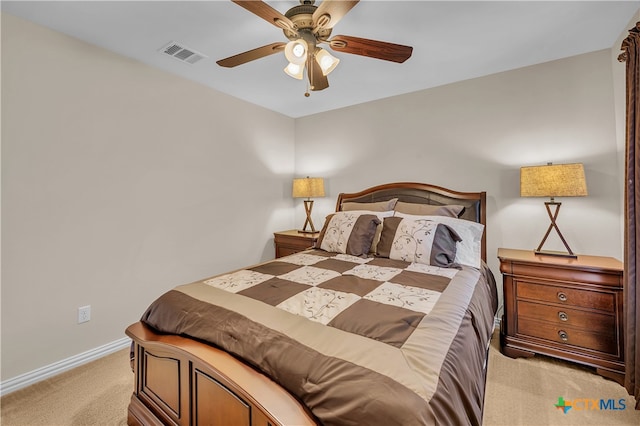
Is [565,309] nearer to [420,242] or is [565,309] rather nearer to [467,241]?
[467,241]

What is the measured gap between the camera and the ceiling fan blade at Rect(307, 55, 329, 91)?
5.91 ft

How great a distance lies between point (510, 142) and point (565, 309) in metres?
1.49

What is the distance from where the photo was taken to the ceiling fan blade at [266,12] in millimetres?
1306

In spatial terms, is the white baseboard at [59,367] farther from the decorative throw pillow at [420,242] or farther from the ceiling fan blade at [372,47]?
the ceiling fan blade at [372,47]

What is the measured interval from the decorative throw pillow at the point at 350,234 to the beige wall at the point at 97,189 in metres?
1.29

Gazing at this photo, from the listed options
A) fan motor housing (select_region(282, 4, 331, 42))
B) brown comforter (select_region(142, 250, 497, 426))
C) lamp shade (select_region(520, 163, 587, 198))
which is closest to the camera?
brown comforter (select_region(142, 250, 497, 426))

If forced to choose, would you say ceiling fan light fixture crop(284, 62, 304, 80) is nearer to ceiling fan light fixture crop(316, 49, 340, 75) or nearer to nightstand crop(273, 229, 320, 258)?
ceiling fan light fixture crop(316, 49, 340, 75)

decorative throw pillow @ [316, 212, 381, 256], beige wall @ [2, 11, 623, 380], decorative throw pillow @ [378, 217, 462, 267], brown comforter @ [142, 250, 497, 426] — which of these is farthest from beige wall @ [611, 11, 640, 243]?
decorative throw pillow @ [316, 212, 381, 256]

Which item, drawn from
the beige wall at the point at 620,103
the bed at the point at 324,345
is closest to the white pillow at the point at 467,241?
the bed at the point at 324,345

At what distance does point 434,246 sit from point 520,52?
180cm

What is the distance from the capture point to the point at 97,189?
2.22 m

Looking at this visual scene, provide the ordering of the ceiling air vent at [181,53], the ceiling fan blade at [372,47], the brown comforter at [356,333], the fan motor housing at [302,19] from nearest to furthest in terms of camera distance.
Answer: the brown comforter at [356,333] → the fan motor housing at [302,19] → the ceiling fan blade at [372,47] → the ceiling air vent at [181,53]

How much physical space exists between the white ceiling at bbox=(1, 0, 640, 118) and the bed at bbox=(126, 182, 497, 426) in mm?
1486

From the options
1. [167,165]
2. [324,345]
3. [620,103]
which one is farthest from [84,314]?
[620,103]
